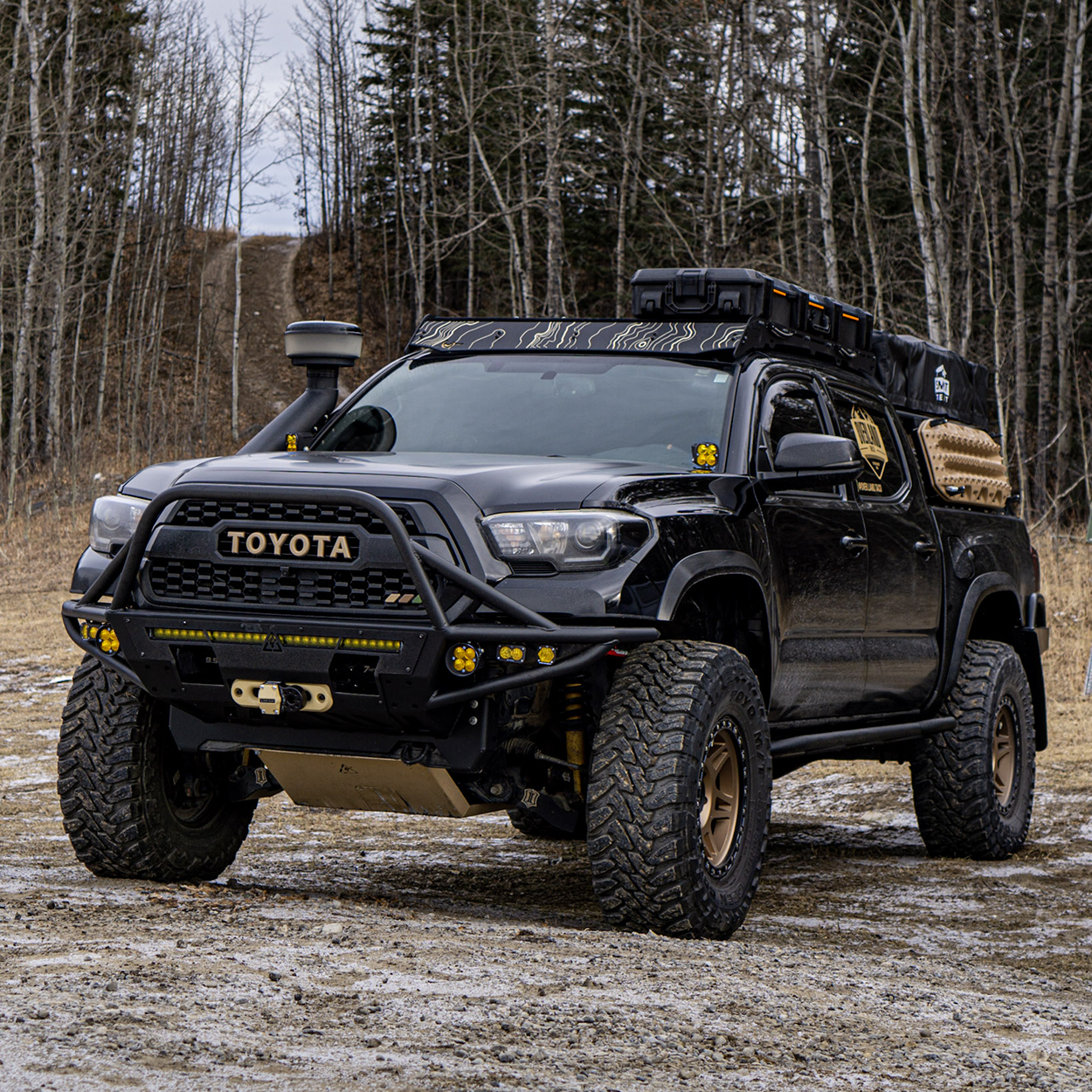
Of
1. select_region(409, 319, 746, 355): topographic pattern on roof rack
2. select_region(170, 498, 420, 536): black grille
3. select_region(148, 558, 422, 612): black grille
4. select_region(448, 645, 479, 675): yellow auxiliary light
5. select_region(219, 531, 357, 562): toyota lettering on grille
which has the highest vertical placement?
select_region(409, 319, 746, 355): topographic pattern on roof rack

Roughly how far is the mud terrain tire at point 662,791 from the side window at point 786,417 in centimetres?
117

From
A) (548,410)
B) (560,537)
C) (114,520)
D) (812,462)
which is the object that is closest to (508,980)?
(560,537)

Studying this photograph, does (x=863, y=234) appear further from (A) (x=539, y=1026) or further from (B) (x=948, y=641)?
(A) (x=539, y=1026)

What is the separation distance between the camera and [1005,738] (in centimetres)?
822

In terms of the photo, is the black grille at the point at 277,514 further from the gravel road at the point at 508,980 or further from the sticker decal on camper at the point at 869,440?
the sticker decal on camper at the point at 869,440

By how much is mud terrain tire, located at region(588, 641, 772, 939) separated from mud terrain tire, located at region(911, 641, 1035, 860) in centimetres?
277

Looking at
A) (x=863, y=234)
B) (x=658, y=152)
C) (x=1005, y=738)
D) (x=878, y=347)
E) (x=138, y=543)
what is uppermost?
(x=658, y=152)

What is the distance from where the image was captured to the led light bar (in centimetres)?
455

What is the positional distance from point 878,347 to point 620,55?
27.0 m

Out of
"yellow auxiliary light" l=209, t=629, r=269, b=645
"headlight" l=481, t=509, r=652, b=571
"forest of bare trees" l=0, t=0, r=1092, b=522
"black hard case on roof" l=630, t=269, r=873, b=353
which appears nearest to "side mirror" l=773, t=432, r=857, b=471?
"black hard case on roof" l=630, t=269, r=873, b=353

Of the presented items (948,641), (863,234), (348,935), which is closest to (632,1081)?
(348,935)

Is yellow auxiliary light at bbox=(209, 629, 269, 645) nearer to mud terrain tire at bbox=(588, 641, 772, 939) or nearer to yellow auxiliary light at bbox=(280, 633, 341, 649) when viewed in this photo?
Answer: yellow auxiliary light at bbox=(280, 633, 341, 649)

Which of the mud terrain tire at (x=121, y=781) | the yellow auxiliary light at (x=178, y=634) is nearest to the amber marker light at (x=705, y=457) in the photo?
the yellow auxiliary light at (x=178, y=634)

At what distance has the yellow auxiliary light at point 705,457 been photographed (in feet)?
18.7
